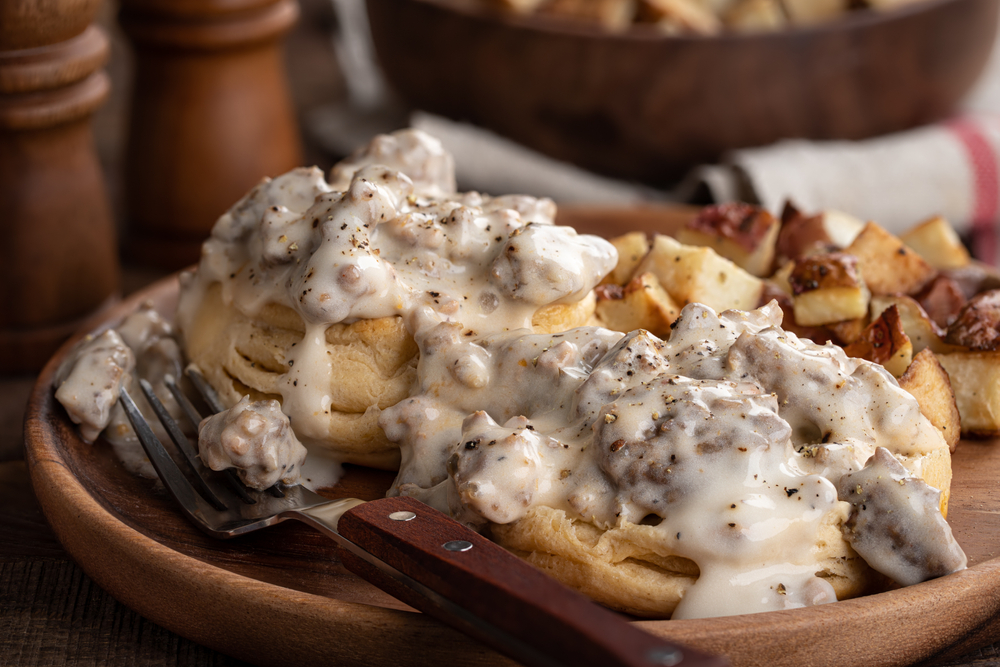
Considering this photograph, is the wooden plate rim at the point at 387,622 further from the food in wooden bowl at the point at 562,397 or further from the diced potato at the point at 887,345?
the diced potato at the point at 887,345

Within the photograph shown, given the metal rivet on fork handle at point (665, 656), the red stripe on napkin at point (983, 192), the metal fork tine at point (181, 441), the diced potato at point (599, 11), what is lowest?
the red stripe on napkin at point (983, 192)

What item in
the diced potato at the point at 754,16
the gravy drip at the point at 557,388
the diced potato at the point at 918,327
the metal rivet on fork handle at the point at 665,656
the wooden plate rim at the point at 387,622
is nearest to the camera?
the metal rivet on fork handle at the point at 665,656

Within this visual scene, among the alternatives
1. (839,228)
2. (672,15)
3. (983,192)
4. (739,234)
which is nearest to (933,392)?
(739,234)

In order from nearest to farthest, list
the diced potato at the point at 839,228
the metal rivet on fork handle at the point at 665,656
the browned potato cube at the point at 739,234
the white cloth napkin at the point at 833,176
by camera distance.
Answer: the metal rivet on fork handle at the point at 665,656 < the browned potato cube at the point at 739,234 < the diced potato at the point at 839,228 < the white cloth napkin at the point at 833,176

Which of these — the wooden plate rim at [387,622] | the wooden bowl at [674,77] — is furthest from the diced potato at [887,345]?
the wooden bowl at [674,77]

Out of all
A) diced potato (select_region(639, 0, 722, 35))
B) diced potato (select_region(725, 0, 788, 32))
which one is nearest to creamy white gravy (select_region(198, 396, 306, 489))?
diced potato (select_region(639, 0, 722, 35))

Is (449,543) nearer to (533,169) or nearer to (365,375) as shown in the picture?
(365,375)
